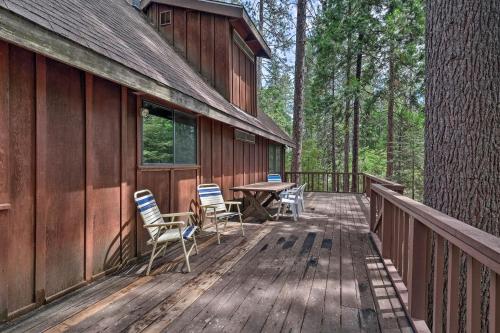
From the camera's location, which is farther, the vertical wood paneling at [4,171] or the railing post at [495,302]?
the vertical wood paneling at [4,171]

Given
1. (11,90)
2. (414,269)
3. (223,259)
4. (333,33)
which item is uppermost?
(333,33)

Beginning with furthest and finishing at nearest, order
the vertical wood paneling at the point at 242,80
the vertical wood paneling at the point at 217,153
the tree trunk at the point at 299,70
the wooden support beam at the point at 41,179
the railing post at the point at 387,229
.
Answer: the tree trunk at the point at 299,70
the vertical wood paneling at the point at 242,80
the vertical wood paneling at the point at 217,153
the railing post at the point at 387,229
the wooden support beam at the point at 41,179

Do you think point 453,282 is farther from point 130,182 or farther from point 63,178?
point 130,182

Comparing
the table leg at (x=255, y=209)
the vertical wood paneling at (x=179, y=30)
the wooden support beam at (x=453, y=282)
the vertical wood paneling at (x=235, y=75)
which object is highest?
the vertical wood paneling at (x=179, y=30)

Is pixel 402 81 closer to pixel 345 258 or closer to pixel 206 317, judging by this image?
pixel 345 258

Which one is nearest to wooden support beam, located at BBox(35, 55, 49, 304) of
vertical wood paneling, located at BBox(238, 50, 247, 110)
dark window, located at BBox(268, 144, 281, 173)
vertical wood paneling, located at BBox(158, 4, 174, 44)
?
vertical wood paneling, located at BBox(158, 4, 174, 44)

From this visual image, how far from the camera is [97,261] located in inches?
119

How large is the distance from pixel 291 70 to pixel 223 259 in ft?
54.6

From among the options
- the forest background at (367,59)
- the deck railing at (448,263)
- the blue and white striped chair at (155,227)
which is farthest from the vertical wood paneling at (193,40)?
the forest background at (367,59)

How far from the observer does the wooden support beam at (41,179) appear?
236 centimetres

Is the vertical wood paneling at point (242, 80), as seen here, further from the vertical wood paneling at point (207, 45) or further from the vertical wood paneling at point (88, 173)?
the vertical wood paneling at point (88, 173)

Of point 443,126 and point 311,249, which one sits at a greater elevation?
point 443,126

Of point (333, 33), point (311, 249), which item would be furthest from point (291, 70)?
point (311, 249)

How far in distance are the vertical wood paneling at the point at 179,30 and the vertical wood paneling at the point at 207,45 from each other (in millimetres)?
477
